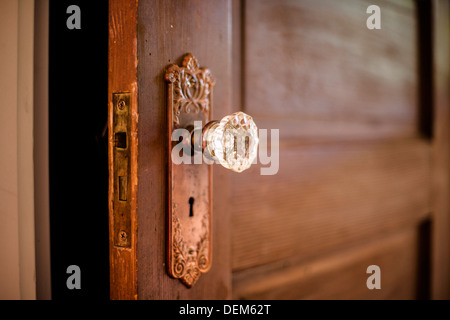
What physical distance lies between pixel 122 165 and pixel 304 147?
1.05 feet

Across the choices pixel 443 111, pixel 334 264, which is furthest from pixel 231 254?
pixel 443 111

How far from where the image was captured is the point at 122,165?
1.06 feet

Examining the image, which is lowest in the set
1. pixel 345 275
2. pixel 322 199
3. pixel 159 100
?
pixel 345 275

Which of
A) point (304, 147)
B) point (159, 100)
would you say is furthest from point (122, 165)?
point (304, 147)

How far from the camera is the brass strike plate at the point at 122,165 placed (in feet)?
1.05

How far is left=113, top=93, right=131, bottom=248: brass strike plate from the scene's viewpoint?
0.32 m

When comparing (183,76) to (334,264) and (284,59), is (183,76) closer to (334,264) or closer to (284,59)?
(284,59)

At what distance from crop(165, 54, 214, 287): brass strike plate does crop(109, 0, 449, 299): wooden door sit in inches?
0.4

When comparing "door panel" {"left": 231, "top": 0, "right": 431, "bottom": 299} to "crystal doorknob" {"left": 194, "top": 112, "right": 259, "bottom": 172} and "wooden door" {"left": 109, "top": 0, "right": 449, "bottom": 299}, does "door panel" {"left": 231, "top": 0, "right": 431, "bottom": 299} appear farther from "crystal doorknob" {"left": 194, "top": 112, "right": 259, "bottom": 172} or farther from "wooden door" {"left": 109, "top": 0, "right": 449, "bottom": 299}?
"crystal doorknob" {"left": 194, "top": 112, "right": 259, "bottom": 172}

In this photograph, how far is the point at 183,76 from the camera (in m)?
0.35

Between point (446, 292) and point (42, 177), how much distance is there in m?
0.99

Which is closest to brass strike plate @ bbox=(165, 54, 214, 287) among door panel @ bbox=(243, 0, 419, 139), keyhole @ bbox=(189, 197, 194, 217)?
keyhole @ bbox=(189, 197, 194, 217)

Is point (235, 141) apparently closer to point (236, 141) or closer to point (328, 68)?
point (236, 141)

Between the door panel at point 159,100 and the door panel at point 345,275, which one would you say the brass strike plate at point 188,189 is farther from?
the door panel at point 345,275
